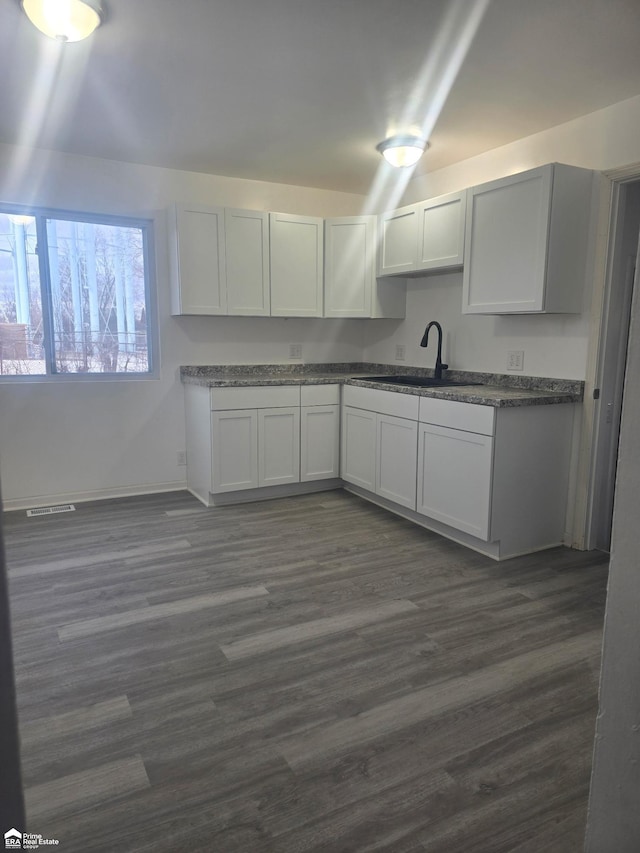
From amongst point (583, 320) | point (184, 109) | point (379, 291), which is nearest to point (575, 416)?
point (583, 320)

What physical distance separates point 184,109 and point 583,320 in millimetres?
2523

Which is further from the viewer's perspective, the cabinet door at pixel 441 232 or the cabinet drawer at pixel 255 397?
the cabinet drawer at pixel 255 397

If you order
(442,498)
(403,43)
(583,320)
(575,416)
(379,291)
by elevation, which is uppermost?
(403,43)

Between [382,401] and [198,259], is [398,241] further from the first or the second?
[198,259]

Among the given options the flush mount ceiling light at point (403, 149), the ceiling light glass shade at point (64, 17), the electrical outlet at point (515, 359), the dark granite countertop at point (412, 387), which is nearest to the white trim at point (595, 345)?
the dark granite countertop at point (412, 387)

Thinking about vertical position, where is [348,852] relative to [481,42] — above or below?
below

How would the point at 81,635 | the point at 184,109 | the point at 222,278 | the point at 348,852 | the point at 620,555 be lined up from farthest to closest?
1. the point at 222,278
2. the point at 184,109
3. the point at 81,635
4. the point at 348,852
5. the point at 620,555

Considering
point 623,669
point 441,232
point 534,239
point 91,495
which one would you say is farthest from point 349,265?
point 623,669

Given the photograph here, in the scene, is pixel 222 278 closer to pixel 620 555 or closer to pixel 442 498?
pixel 442 498

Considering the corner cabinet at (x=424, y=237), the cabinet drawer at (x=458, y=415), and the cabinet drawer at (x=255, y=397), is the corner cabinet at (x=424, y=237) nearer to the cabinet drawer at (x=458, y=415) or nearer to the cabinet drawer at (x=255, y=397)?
the cabinet drawer at (x=458, y=415)

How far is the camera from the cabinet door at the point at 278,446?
4.11 m

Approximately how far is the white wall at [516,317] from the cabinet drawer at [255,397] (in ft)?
3.68

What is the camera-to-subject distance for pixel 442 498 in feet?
11.1

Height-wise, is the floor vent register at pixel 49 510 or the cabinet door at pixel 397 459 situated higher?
the cabinet door at pixel 397 459
